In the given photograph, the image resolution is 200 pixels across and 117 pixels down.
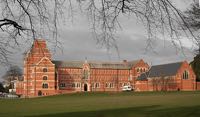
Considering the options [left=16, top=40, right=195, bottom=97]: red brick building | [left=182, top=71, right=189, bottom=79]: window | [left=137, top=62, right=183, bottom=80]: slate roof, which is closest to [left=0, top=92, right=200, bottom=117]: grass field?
[left=182, top=71, right=189, bottom=79]: window

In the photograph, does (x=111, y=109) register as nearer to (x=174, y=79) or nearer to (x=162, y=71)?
(x=174, y=79)

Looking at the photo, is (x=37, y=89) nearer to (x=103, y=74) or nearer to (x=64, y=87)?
(x=64, y=87)

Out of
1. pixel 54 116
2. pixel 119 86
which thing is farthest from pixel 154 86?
pixel 54 116

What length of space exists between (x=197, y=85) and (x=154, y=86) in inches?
489

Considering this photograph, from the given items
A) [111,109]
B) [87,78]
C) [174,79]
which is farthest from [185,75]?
[111,109]

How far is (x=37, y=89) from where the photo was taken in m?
127

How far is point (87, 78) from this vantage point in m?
142

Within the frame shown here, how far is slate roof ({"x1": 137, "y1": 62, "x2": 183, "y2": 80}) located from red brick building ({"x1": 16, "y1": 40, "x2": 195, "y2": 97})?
99 centimetres

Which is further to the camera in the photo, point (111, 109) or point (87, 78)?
point (87, 78)

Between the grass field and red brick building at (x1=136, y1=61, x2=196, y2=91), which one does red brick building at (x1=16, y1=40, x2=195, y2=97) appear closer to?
red brick building at (x1=136, y1=61, x2=196, y2=91)

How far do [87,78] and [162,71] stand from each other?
2818cm

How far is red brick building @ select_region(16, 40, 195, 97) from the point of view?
4946 inches

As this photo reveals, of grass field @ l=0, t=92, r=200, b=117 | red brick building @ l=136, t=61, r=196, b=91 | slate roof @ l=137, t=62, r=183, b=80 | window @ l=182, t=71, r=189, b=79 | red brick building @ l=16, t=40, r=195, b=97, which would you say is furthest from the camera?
red brick building @ l=16, t=40, r=195, b=97

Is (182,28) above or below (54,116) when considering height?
above
